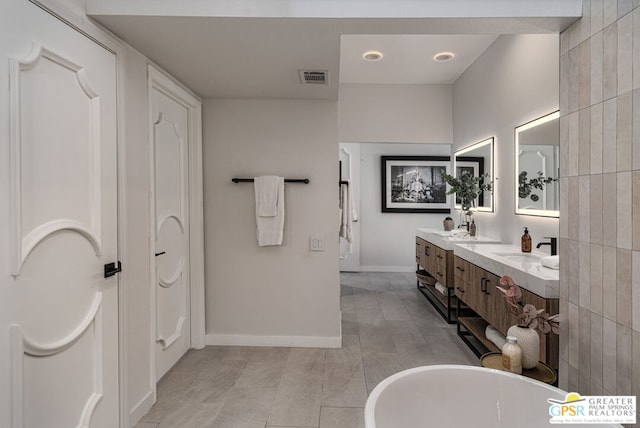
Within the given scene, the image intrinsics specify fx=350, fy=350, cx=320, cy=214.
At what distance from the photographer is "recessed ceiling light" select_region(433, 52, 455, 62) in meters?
3.88

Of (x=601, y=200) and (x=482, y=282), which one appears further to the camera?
(x=482, y=282)

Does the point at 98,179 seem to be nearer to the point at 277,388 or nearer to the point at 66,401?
the point at 66,401

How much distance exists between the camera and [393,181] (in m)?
6.37

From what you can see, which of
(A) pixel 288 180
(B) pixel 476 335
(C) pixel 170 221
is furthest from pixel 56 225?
(B) pixel 476 335

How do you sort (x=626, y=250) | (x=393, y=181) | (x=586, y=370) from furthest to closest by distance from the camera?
(x=393, y=181) < (x=586, y=370) < (x=626, y=250)

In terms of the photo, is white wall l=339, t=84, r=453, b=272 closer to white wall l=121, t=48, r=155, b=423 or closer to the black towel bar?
the black towel bar

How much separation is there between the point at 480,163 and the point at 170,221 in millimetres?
3292

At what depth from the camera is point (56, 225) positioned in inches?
56.2

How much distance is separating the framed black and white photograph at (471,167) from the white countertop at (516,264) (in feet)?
2.65

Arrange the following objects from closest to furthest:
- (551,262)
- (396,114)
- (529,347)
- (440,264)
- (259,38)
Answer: (529,347)
(259,38)
(551,262)
(440,264)
(396,114)

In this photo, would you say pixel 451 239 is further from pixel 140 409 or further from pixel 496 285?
pixel 140 409

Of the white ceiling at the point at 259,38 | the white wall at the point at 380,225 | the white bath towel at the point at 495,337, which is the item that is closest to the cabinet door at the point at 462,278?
the white bath towel at the point at 495,337

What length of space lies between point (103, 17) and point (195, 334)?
2.45 metres

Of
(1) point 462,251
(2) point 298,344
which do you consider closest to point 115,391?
(2) point 298,344
